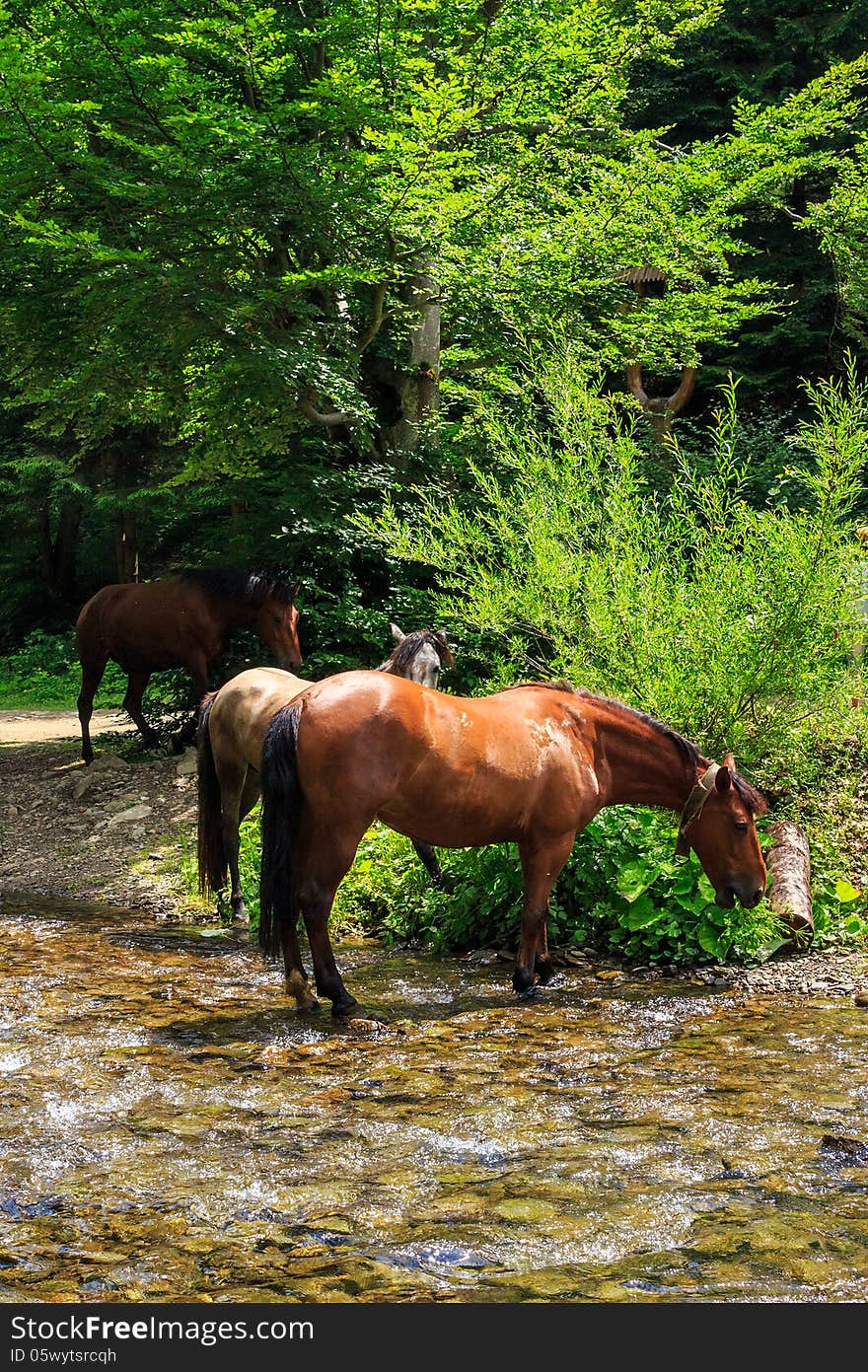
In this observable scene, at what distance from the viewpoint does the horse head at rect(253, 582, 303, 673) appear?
1094 cm

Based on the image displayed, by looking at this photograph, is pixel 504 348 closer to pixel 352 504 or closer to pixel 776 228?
pixel 352 504

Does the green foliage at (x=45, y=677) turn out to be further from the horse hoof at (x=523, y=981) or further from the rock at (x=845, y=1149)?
the rock at (x=845, y=1149)

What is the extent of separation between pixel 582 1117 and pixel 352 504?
7.97m

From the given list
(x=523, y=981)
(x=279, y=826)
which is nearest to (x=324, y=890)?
(x=279, y=826)

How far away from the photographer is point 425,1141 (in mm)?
4430

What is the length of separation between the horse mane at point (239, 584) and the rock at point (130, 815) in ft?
6.62

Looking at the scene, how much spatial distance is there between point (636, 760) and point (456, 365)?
8.27 metres

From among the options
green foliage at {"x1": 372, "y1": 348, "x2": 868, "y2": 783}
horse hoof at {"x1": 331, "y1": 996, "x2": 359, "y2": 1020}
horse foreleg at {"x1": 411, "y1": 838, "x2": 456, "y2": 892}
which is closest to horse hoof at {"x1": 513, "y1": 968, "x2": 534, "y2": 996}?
horse hoof at {"x1": 331, "y1": 996, "x2": 359, "y2": 1020}

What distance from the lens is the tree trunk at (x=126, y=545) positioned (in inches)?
853

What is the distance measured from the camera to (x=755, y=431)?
17.9 m

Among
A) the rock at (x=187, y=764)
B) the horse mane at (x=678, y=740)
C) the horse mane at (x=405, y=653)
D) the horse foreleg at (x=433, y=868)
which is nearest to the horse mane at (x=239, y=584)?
the rock at (x=187, y=764)

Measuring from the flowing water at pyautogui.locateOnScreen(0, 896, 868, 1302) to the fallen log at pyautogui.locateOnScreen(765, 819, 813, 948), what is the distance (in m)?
0.77

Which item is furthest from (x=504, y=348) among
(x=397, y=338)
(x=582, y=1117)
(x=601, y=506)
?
(x=582, y=1117)

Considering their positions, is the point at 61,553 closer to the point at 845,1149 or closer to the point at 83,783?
the point at 83,783
